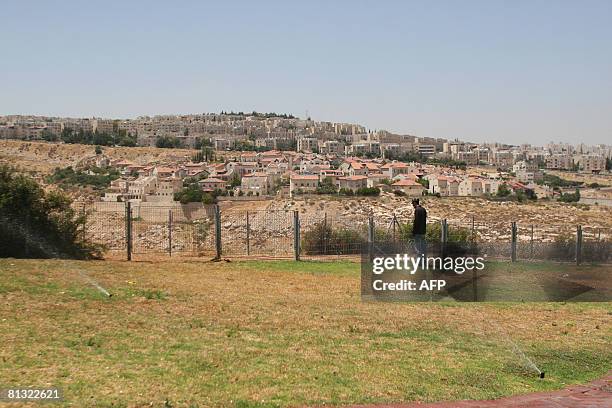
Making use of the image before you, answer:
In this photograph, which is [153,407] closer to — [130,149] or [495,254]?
[495,254]

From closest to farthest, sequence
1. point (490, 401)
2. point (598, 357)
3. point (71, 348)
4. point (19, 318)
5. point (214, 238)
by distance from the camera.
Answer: point (490, 401), point (71, 348), point (598, 357), point (19, 318), point (214, 238)

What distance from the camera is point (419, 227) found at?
12.0 metres

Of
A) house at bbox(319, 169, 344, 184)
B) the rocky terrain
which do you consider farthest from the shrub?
the rocky terrain

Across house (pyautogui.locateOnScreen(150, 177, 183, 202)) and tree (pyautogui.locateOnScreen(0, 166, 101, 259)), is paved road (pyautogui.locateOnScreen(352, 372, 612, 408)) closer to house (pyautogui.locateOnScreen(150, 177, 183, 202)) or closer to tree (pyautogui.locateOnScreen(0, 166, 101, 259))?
tree (pyautogui.locateOnScreen(0, 166, 101, 259))

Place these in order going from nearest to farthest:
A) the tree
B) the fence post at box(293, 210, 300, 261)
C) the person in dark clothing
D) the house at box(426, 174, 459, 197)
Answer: the person in dark clothing, the tree, the fence post at box(293, 210, 300, 261), the house at box(426, 174, 459, 197)

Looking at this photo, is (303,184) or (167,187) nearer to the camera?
(167,187)

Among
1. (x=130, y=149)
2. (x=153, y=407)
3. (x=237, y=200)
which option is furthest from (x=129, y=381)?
(x=130, y=149)

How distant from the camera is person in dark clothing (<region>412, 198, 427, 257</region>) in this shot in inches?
468

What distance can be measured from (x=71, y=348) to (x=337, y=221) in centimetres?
1544

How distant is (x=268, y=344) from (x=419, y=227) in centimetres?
519

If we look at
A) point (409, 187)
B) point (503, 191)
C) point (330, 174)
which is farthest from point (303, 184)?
point (503, 191)

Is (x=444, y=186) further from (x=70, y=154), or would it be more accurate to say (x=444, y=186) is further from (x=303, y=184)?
(x=70, y=154)

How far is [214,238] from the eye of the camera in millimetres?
21266

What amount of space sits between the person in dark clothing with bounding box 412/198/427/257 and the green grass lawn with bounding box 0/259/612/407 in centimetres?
124
